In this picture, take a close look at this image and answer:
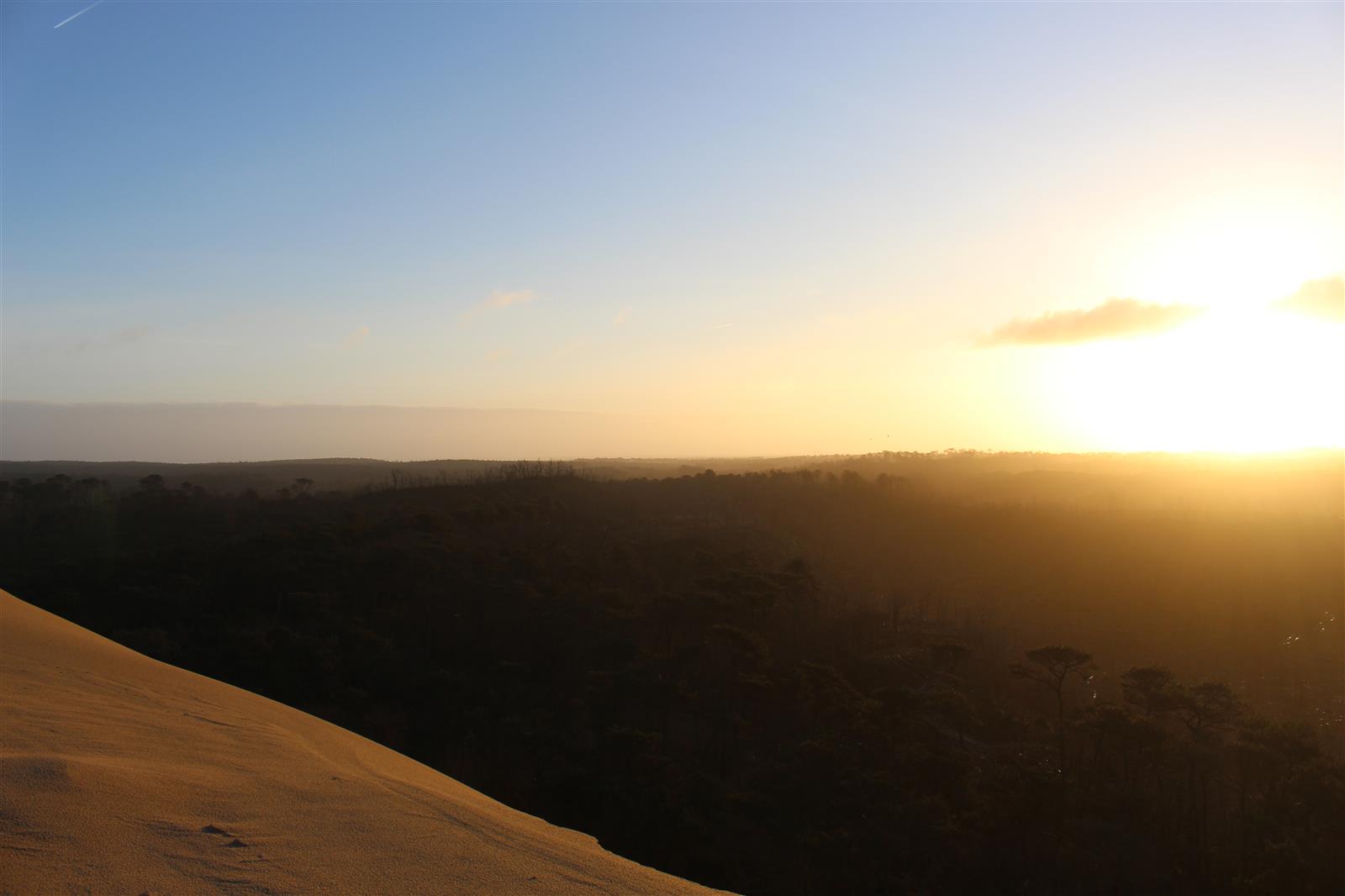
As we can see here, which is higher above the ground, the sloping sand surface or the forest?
the sloping sand surface

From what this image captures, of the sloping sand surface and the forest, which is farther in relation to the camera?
A: the forest

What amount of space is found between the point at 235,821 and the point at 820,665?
1312 centimetres

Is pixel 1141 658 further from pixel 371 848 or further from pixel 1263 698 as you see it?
pixel 371 848

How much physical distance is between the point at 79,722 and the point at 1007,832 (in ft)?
35.0

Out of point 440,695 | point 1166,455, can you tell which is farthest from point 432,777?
point 1166,455

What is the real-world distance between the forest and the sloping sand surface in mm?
6326

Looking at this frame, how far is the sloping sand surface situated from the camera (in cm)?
375

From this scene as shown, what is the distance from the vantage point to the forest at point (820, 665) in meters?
11.6

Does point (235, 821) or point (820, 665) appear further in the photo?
point (820, 665)

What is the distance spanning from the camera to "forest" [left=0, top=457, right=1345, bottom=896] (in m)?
11.6

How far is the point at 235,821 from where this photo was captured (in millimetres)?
4469

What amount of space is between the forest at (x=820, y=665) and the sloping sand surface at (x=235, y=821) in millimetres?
6326

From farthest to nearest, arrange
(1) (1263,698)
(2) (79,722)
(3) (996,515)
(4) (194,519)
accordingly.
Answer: (4) (194,519)
(3) (996,515)
(1) (1263,698)
(2) (79,722)

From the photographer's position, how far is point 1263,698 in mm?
18156
